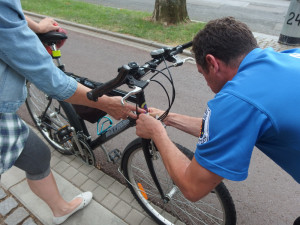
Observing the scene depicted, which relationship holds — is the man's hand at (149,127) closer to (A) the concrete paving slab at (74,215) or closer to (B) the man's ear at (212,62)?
(B) the man's ear at (212,62)

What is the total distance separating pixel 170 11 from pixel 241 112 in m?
7.38

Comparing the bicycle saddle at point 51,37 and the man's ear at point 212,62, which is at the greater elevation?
the man's ear at point 212,62

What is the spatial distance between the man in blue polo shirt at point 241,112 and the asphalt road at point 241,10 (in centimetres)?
782

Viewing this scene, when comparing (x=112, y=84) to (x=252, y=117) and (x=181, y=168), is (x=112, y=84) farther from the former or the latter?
(x=252, y=117)

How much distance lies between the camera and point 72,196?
2447 millimetres

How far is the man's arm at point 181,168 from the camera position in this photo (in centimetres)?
121

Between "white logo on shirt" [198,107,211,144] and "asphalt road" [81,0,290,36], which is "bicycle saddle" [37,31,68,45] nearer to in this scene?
"white logo on shirt" [198,107,211,144]

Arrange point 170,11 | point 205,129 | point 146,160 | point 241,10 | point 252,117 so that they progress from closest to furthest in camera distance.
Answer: point 252,117 < point 205,129 < point 146,160 < point 170,11 < point 241,10

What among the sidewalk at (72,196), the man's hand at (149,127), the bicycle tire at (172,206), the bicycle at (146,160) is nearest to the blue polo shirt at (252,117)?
the man's hand at (149,127)

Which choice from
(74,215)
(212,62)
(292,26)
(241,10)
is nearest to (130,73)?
(212,62)

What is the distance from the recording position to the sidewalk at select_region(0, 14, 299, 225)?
222 cm

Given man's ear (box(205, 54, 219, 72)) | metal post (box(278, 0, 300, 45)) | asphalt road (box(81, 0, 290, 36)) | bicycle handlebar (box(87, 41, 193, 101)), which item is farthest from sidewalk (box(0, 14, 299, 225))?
asphalt road (box(81, 0, 290, 36))

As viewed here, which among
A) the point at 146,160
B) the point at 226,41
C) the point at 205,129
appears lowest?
the point at 146,160

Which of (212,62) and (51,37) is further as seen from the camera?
(51,37)
